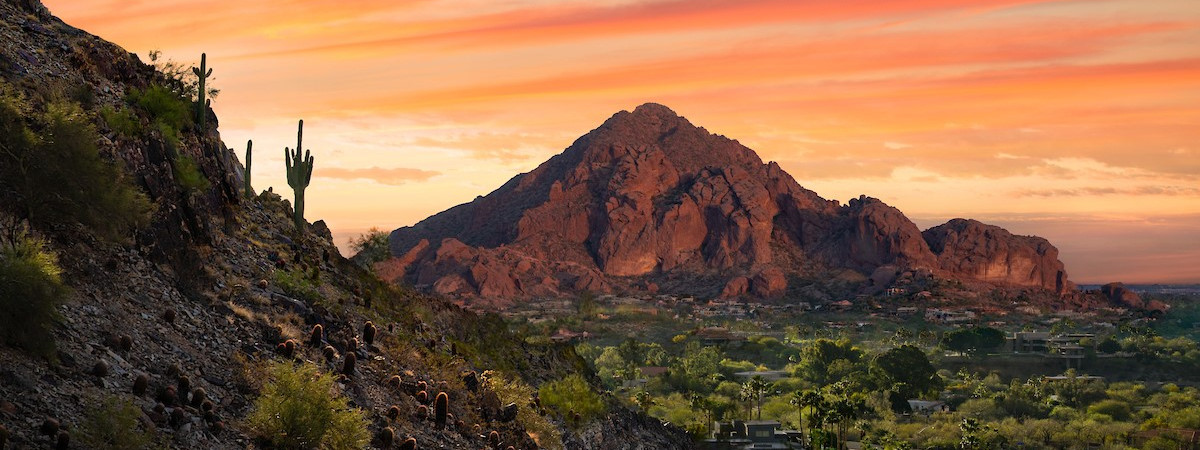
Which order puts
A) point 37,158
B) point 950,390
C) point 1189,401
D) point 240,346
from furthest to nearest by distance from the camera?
point 950,390 < point 1189,401 < point 240,346 < point 37,158

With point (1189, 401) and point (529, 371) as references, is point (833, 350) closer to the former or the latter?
point (1189, 401)

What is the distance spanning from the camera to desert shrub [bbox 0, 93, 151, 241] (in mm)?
26906

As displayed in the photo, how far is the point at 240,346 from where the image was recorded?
100ft

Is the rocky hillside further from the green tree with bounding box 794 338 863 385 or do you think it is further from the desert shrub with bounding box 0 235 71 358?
the green tree with bounding box 794 338 863 385

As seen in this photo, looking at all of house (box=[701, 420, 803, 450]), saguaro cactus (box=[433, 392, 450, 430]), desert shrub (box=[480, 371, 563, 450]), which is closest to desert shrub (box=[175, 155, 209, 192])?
saguaro cactus (box=[433, 392, 450, 430])

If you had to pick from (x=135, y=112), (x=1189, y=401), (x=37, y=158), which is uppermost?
(x=135, y=112)

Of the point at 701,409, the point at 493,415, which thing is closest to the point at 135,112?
the point at 493,415

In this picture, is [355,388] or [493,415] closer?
[355,388]

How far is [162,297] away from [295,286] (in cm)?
776

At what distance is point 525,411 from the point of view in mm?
46375

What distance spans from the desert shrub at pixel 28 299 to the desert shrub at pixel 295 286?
12.4 metres

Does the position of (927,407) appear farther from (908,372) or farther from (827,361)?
(827,361)

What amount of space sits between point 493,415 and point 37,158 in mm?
18659

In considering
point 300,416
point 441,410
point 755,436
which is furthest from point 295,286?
point 755,436
